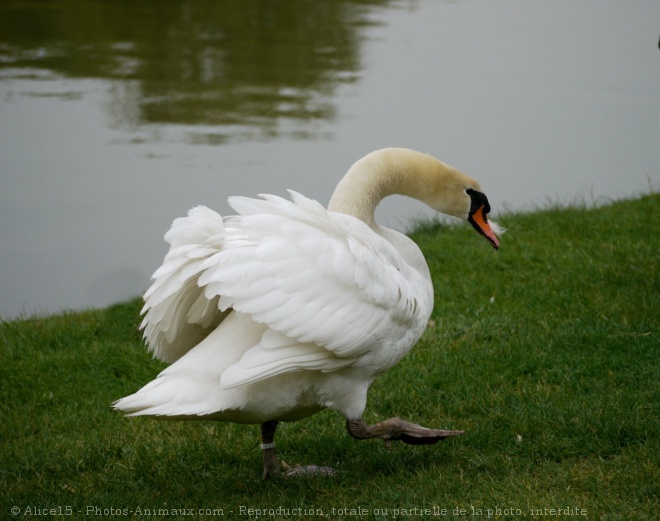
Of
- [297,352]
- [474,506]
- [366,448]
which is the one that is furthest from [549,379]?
[297,352]

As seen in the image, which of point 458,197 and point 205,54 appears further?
point 205,54

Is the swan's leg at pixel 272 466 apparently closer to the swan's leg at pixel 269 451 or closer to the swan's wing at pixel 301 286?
the swan's leg at pixel 269 451

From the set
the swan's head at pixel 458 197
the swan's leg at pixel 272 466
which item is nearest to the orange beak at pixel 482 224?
the swan's head at pixel 458 197

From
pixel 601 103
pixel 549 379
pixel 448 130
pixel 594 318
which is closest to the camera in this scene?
pixel 549 379

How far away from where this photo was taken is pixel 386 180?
159 inches

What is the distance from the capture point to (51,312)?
605 centimetres

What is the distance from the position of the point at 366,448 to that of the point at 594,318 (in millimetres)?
1635

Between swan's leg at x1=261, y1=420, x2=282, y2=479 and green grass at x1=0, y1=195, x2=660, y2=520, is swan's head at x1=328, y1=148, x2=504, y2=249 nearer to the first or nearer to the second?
green grass at x1=0, y1=195, x2=660, y2=520

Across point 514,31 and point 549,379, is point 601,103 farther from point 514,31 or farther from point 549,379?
point 549,379

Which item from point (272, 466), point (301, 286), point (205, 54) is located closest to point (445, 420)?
point (272, 466)

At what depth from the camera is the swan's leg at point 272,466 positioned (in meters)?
3.64

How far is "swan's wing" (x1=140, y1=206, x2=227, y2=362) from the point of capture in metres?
3.24

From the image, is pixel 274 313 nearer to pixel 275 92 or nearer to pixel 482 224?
pixel 482 224

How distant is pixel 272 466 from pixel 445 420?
833mm
